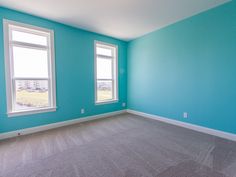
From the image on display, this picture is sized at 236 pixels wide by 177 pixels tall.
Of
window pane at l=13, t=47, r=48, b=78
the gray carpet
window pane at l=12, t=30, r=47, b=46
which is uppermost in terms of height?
window pane at l=12, t=30, r=47, b=46

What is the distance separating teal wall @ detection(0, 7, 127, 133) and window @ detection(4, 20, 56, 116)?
109 mm

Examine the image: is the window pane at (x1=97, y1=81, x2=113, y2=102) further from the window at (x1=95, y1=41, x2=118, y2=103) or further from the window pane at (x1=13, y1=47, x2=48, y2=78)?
the window pane at (x1=13, y1=47, x2=48, y2=78)

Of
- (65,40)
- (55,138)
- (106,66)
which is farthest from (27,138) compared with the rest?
(106,66)

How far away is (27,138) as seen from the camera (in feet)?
8.49

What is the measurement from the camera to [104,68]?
14.2ft

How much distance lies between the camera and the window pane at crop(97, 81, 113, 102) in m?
4.15

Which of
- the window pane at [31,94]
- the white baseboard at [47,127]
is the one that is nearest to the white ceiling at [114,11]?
the window pane at [31,94]

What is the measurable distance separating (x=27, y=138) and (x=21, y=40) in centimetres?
219

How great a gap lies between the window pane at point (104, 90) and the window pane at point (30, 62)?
1.64 metres

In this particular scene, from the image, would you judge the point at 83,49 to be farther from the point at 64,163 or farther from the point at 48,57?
the point at 64,163

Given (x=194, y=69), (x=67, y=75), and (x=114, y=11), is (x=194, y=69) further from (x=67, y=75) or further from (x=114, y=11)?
(x=67, y=75)

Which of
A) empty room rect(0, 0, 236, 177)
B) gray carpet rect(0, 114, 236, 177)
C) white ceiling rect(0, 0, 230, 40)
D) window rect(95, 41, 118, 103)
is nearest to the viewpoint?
gray carpet rect(0, 114, 236, 177)

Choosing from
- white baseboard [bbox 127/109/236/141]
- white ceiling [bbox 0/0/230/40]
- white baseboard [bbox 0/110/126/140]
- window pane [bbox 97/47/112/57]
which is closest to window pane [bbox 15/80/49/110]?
white baseboard [bbox 0/110/126/140]

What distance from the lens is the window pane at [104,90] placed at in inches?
163
